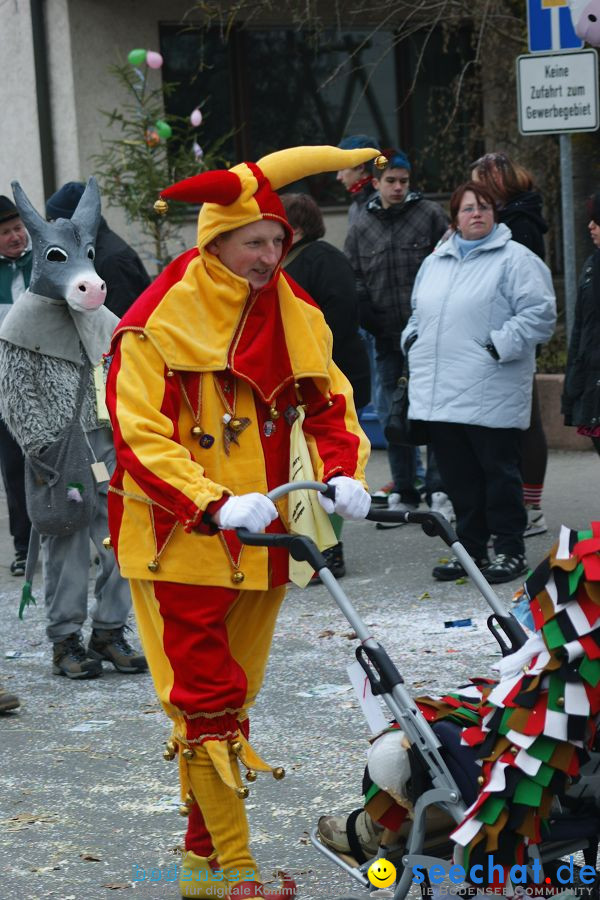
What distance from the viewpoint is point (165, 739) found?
546 centimetres

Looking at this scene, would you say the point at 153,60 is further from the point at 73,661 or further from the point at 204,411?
the point at 204,411

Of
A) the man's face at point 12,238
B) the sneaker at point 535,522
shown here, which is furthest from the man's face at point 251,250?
the sneaker at point 535,522

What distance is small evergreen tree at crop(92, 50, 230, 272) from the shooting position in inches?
500

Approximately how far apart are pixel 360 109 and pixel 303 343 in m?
12.1

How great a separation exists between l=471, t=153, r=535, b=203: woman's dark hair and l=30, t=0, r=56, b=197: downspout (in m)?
7.06

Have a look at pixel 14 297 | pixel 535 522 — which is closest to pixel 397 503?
pixel 535 522

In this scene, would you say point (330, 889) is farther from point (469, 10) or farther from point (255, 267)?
point (469, 10)

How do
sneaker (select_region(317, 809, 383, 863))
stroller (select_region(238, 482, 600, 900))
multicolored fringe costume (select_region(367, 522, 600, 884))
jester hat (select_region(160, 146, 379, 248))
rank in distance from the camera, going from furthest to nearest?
jester hat (select_region(160, 146, 379, 248))
sneaker (select_region(317, 809, 383, 863))
stroller (select_region(238, 482, 600, 900))
multicolored fringe costume (select_region(367, 522, 600, 884))

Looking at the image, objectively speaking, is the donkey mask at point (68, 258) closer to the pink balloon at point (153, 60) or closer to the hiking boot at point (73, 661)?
the hiking boot at point (73, 661)

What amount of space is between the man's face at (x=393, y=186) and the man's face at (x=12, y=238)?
2.27 meters

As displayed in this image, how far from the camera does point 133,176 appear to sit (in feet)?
43.3

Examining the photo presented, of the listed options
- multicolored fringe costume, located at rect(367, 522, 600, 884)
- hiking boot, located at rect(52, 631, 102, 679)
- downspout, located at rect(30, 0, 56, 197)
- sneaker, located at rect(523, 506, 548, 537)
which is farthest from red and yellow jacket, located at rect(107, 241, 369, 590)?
downspout, located at rect(30, 0, 56, 197)

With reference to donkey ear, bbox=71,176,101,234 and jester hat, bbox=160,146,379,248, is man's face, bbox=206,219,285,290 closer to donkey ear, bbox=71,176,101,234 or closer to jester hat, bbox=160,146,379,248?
jester hat, bbox=160,146,379,248

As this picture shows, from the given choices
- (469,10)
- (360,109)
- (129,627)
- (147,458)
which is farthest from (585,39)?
(360,109)
